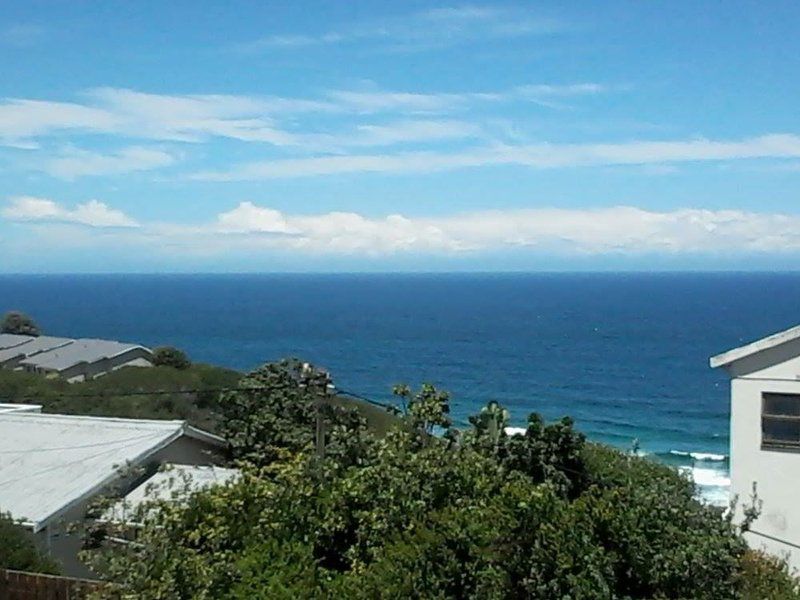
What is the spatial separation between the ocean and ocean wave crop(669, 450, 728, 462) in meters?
0.09

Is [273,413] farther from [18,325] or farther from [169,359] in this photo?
[18,325]

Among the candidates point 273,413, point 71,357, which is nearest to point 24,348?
point 71,357

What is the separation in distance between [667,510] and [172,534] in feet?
14.1

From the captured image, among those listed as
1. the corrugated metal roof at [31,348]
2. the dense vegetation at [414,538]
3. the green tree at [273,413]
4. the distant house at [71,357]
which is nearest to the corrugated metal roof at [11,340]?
the distant house at [71,357]

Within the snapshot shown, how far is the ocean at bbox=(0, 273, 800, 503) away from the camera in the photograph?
5559 centimetres

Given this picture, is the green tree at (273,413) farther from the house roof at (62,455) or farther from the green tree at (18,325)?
the green tree at (18,325)

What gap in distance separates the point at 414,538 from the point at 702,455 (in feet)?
132

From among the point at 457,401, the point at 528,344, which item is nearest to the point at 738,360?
the point at 457,401

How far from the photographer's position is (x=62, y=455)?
15.5 m

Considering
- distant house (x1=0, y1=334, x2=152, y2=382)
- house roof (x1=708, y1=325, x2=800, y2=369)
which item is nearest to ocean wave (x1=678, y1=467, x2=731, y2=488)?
house roof (x1=708, y1=325, x2=800, y2=369)

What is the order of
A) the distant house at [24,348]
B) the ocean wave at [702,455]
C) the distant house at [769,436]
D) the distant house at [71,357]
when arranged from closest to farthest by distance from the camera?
the distant house at [769,436]
the ocean wave at [702,455]
the distant house at [71,357]
the distant house at [24,348]

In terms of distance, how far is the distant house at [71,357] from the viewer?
149 ft

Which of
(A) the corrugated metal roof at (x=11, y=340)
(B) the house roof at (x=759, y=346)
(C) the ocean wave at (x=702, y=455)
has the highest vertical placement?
(B) the house roof at (x=759, y=346)

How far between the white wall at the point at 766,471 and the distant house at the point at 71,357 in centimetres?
3167
